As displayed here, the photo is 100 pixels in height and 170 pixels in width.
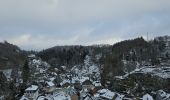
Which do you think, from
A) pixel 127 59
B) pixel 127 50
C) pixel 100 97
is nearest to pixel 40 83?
pixel 100 97

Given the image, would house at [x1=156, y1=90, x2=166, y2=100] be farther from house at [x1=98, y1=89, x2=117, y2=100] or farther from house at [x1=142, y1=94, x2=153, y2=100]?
house at [x1=98, y1=89, x2=117, y2=100]

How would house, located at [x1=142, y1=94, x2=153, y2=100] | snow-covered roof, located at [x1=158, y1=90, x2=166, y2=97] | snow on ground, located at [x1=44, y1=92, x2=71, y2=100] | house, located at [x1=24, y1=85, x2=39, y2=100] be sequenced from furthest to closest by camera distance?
house, located at [x1=24, y1=85, x2=39, y2=100] → snow on ground, located at [x1=44, y1=92, x2=71, y2=100] → snow-covered roof, located at [x1=158, y1=90, x2=166, y2=97] → house, located at [x1=142, y1=94, x2=153, y2=100]

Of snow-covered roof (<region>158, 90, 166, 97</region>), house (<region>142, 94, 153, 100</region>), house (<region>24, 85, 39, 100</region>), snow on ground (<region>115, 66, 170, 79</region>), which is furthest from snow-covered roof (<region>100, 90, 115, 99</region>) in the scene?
snow on ground (<region>115, 66, 170, 79</region>)

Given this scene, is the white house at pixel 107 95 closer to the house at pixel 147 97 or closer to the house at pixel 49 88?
the house at pixel 147 97

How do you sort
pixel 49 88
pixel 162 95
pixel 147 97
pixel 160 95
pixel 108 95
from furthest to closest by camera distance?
pixel 49 88 → pixel 160 95 → pixel 162 95 → pixel 108 95 → pixel 147 97

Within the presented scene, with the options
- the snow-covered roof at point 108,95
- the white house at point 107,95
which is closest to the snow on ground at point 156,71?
the white house at point 107,95

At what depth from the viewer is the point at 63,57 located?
142m

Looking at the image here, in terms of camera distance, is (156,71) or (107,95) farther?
(156,71)

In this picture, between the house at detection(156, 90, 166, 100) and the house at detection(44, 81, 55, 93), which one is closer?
the house at detection(156, 90, 166, 100)

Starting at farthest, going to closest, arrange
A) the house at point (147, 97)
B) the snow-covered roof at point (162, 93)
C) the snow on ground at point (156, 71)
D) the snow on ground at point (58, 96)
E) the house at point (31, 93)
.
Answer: the snow on ground at point (156, 71) < the house at point (31, 93) < the snow on ground at point (58, 96) < the snow-covered roof at point (162, 93) < the house at point (147, 97)

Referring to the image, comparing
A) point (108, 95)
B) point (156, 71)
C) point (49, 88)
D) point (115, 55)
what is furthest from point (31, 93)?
point (115, 55)

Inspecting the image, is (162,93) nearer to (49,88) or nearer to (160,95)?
(160,95)

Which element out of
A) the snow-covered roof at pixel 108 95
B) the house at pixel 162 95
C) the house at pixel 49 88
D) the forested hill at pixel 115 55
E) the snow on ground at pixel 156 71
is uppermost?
the forested hill at pixel 115 55

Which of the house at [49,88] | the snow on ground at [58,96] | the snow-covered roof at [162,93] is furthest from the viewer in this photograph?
the house at [49,88]
